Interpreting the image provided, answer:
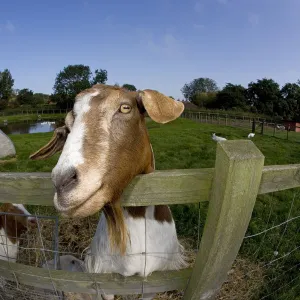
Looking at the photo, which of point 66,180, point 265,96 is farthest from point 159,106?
point 265,96

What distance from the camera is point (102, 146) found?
4.61ft

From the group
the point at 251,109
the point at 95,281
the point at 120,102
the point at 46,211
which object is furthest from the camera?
the point at 251,109

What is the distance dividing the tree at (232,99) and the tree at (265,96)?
295 cm

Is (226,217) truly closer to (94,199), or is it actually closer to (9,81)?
(94,199)

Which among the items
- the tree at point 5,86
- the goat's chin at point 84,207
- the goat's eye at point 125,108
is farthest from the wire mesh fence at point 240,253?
the tree at point 5,86

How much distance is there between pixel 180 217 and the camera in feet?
16.0

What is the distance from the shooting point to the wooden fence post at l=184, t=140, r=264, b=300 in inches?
49.7

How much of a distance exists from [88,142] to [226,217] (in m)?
0.72

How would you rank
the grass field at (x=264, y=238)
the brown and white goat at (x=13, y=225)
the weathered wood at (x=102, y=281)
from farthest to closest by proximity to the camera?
1. the brown and white goat at (x=13, y=225)
2. the grass field at (x=264, y=238)
3. the weathered wood at (x=102, y=281)

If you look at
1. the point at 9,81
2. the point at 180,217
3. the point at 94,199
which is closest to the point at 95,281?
the point at 94,199

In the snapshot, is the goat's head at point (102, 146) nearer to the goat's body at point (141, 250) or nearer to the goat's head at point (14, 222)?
the goat's body at point (141, 250)

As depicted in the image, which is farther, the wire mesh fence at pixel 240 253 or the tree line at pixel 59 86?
the tree line at pixel 59 86

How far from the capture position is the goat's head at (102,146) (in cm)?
123

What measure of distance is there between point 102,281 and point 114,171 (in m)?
0.75
